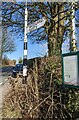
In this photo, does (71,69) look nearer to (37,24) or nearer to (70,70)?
(70,70)

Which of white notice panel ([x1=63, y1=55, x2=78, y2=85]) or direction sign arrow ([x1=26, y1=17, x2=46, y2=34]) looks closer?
white notice panel ([x1=63, y1=55, x2=78, y2=85])

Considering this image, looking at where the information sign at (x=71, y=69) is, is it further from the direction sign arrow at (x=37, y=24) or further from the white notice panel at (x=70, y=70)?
the direction sign arrow at (x=37, y=24)

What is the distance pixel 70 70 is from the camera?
339 cm

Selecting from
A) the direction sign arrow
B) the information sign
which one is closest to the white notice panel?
the information sign

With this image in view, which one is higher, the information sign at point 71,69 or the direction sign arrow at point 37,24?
the direction sign arrow at point 37,24

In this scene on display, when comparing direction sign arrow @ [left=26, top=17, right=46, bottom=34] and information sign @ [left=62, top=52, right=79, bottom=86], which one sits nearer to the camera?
information sign @ [left=62, top=52, right=79, bottom=86]

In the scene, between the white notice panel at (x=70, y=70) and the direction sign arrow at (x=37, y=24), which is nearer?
the white notice panel at (x=70, y=70)

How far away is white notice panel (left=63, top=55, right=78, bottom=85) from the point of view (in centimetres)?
329

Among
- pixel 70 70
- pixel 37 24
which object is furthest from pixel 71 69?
pixel 37 24

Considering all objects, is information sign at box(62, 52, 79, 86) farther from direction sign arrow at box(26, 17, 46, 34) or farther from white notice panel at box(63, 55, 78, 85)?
direction sign arrow at box(26, 17, 46, 34)

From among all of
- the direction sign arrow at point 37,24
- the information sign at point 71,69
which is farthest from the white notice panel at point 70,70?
the direction sign arrow at point 37,24

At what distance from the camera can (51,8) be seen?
7.76 metres

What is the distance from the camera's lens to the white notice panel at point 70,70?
129 inches

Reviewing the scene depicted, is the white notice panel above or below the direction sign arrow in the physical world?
below
